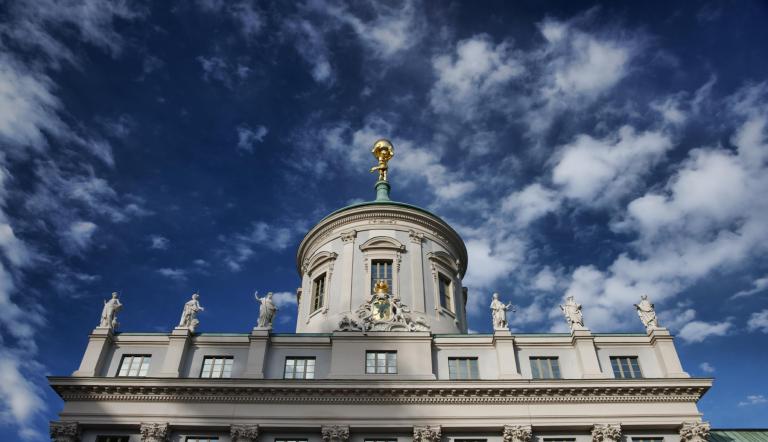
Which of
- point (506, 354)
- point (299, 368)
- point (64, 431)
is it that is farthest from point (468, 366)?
point (64, 431)

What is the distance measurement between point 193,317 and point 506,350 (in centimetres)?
1896

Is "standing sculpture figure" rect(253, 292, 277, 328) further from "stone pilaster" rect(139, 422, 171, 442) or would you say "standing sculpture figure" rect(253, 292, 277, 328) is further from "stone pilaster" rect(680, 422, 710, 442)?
"stone pilaster" rect(680, 422, 710, 442)

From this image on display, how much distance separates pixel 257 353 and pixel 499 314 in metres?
14.7

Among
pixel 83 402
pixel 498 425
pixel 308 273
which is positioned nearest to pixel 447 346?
pixel 498 425

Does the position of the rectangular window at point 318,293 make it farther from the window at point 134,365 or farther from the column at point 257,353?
the window at point 134,365

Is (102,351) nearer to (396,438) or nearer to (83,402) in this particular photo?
(83,402)

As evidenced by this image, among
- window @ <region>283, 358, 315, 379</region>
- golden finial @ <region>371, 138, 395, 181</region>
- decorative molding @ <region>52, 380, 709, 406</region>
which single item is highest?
golden finial @ <region>371, 138, 395, 181</region>

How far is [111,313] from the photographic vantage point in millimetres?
37438

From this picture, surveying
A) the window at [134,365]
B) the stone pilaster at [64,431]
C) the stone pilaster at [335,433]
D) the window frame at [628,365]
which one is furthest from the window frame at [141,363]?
the window frame at [628,365]

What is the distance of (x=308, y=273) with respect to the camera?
48031 mm

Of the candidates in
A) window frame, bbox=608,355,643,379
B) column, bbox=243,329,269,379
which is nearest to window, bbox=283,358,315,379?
column, bbox=243,329,269,379

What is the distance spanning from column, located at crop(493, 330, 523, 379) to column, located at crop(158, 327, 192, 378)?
18.1 meters

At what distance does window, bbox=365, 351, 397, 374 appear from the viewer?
35.2 meters

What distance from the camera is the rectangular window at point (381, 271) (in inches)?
1738
